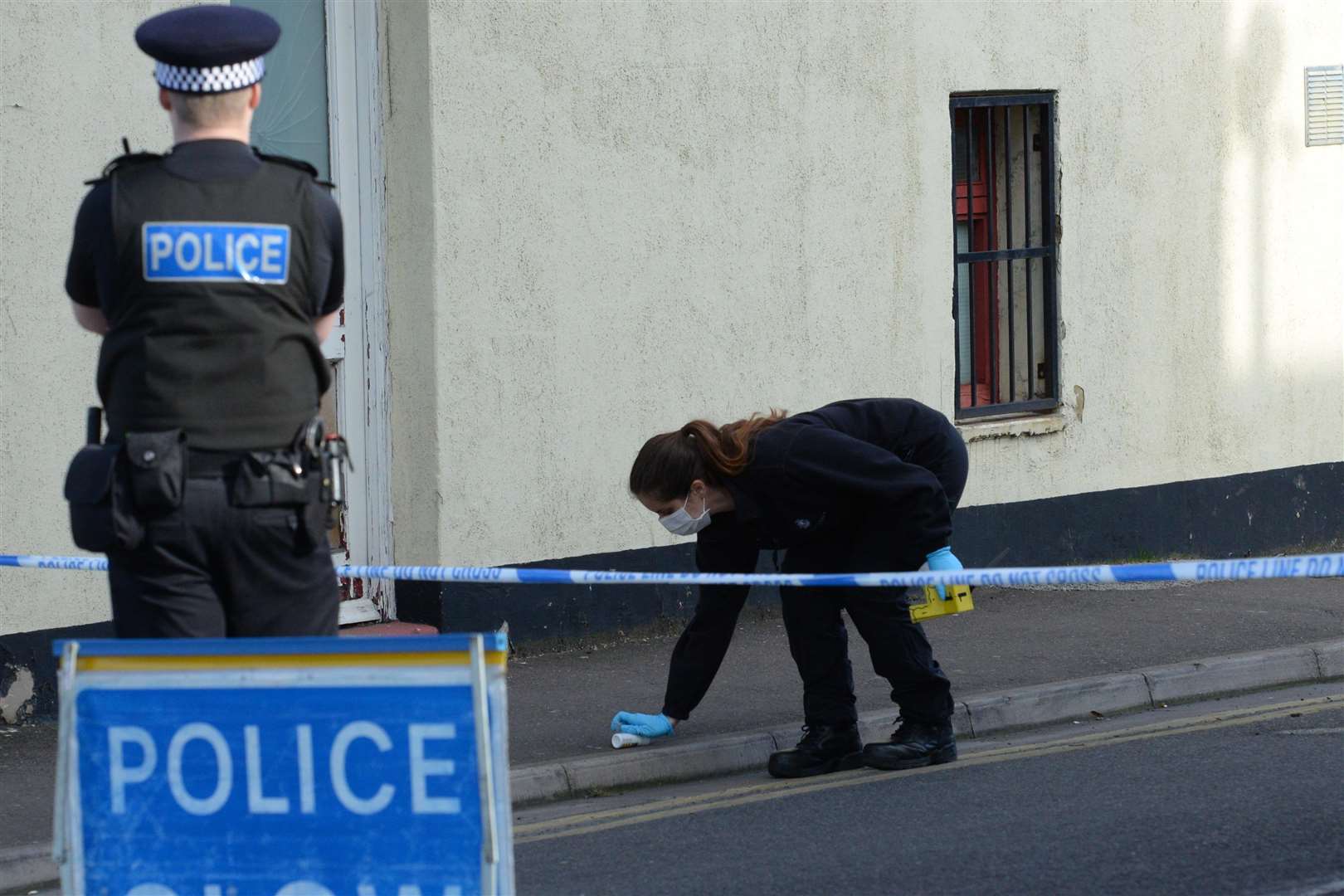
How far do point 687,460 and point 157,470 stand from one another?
3.00 meters

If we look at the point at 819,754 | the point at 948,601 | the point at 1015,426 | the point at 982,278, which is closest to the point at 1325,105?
the point at 982,278

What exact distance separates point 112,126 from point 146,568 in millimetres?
4728

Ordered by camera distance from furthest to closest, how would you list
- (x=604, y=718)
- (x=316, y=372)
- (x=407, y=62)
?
1. (x=407, y=62)
2. (x=604, y=718)
3. (x=316, y=372)

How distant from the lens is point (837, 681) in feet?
22.6

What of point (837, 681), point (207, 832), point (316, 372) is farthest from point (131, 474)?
point (837, 681)

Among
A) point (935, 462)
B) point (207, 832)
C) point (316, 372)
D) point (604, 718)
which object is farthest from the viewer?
point (604, 718)

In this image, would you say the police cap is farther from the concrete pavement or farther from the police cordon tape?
the concrete pavement

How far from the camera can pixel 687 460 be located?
6.38 meters

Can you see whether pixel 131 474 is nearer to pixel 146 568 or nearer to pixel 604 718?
pixel 146 568

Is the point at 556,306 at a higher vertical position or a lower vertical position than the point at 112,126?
lower

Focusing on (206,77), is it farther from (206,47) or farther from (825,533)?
(825,533)

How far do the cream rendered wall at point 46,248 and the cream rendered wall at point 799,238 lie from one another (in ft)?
4.94

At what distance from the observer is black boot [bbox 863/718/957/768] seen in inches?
272

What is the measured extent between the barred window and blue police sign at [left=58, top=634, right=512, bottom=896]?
→ 8.22 m
